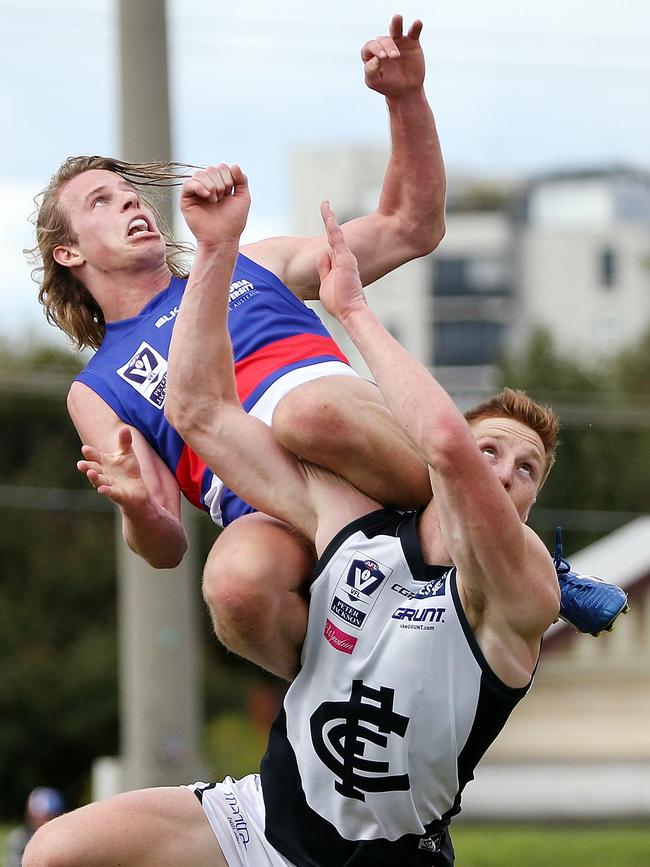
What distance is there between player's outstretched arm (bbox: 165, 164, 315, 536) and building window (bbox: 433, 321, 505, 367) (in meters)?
56.7

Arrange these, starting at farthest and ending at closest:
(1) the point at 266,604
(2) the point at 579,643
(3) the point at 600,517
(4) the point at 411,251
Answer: (3) the point at 600,517 < (2) the point at 579,643 < (4) the point at 411,251 < (1) the point at 266,604

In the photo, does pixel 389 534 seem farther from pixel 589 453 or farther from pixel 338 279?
pixel 589 453

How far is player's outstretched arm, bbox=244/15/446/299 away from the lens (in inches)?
168

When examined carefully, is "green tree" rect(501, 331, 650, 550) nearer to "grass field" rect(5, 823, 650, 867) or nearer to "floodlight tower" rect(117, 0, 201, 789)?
"grass field" rect(5, 823, 650, 867)

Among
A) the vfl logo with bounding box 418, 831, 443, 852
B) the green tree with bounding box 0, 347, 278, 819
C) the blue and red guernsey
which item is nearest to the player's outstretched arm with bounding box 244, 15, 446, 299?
the blue and red guernsey

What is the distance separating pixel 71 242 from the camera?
4496mm

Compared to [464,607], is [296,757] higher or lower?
lower

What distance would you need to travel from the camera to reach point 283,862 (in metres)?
4.01

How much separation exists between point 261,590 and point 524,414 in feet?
2.84

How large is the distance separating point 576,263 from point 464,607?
54.8m

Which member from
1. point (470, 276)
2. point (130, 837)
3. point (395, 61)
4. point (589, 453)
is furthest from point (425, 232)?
point (470, 276)

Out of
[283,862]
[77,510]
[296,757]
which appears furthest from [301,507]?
[77,510]

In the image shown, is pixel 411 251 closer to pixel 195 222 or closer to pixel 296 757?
pixel 195 222

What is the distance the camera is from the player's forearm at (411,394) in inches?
137
